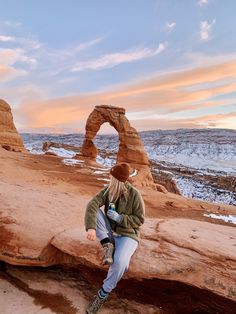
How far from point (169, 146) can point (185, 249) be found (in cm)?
12360

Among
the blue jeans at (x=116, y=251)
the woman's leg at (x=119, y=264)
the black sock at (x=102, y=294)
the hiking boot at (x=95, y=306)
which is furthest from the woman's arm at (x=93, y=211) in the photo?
the hiking boot at (x=95, y=306)

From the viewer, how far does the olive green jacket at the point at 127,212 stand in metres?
4.84

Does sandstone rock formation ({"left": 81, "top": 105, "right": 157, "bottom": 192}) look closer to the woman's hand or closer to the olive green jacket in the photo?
the olive green jacket

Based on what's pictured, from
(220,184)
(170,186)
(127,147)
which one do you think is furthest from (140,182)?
(220,184)

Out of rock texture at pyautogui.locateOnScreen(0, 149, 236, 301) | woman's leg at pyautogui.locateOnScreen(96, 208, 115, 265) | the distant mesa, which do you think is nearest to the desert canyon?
rock texture at pyautogui.locateOnScreen(0, 149, 236, 301)

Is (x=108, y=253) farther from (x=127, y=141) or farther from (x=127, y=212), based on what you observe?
(x=127, y=141)

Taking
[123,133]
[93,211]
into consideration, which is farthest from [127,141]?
[93,211]

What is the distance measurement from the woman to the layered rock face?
2481 centimetres

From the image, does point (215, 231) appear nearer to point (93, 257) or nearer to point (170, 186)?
point (93, 257)

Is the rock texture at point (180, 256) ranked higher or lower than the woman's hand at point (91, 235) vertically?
lower

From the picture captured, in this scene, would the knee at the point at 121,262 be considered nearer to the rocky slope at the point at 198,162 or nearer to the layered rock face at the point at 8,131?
the layered rock face at the point at 8,131

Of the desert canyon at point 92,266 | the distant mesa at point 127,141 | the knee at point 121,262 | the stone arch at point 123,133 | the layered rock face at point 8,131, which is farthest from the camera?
the layered rock face at point 8,131

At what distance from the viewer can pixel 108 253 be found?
461cm

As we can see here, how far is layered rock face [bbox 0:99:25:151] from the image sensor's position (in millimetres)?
28906
